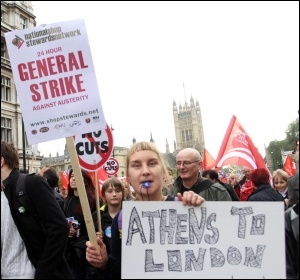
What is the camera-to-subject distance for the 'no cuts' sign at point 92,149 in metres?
5.25

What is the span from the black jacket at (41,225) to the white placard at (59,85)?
1.17 feet

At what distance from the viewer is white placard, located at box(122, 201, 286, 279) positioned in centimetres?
216

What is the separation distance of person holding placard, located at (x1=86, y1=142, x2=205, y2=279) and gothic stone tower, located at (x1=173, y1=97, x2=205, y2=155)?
13085 cm

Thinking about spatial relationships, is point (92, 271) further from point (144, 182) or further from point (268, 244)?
point (268, 244)

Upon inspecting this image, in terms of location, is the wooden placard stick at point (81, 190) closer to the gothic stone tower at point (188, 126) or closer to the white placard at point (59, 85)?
the white placard at point (59, 85)

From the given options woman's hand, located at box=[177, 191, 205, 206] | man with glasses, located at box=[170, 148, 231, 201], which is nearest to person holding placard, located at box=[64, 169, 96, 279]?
man with glasses, located at box=[170, 148, 231, 201]

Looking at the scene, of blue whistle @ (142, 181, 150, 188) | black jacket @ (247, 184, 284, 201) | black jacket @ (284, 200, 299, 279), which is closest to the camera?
black jacket @ (284, 200, 299, 279)

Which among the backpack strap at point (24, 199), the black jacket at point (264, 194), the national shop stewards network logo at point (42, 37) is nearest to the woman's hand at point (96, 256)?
the backpack strap at point (24, 199)

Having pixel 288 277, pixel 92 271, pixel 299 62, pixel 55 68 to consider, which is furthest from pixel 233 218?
pixel 55 68

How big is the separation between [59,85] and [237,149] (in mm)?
5701

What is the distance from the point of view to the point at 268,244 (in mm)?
2152

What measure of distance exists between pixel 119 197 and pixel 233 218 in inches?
108

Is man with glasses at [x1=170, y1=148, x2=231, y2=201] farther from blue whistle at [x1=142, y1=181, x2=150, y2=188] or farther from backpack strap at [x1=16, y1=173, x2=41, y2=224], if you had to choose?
backpack strap at [x1=16, y1=173, x2=41, y2=224]

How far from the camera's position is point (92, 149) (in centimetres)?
546
